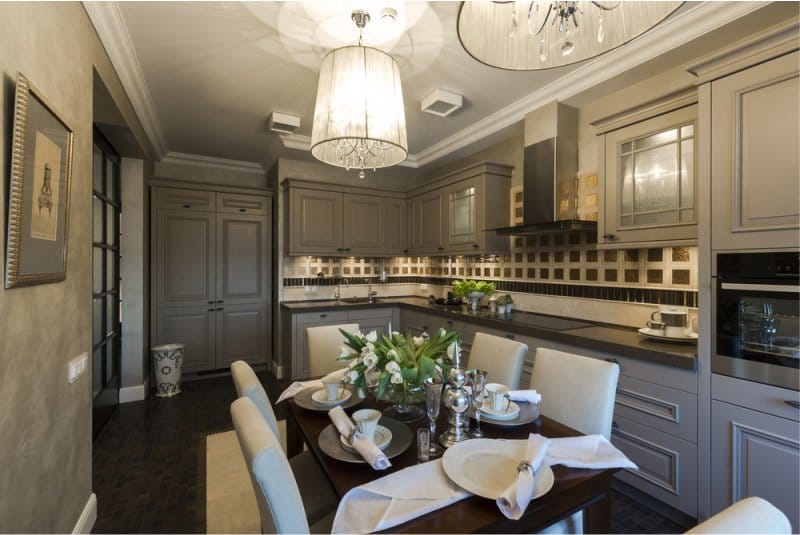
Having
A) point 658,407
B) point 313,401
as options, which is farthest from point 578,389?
point 313,401

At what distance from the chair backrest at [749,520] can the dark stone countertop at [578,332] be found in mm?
1392

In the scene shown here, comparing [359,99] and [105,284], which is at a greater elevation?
[359,99]

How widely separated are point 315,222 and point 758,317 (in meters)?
3.66

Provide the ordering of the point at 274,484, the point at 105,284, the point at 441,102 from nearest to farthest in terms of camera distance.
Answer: the point at 274,484
the point at 441,102
the point at 105,284

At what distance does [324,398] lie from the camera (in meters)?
1.66

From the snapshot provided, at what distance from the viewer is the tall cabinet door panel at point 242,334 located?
4.23 m

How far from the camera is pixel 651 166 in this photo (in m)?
2.24

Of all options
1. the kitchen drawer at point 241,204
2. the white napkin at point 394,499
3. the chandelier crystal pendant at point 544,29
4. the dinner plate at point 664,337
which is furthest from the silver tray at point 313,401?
the kitchen drawer at point 241,204

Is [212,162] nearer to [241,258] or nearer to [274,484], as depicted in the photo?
[241,258]

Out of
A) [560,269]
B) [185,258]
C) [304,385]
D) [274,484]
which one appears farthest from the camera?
[185,258]

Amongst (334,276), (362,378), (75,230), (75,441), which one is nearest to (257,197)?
(334,276)

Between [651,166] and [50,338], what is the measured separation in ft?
10.2

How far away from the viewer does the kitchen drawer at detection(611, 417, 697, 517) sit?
1850 millimetres

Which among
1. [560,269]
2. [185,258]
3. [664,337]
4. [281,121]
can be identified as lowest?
[664,337]
